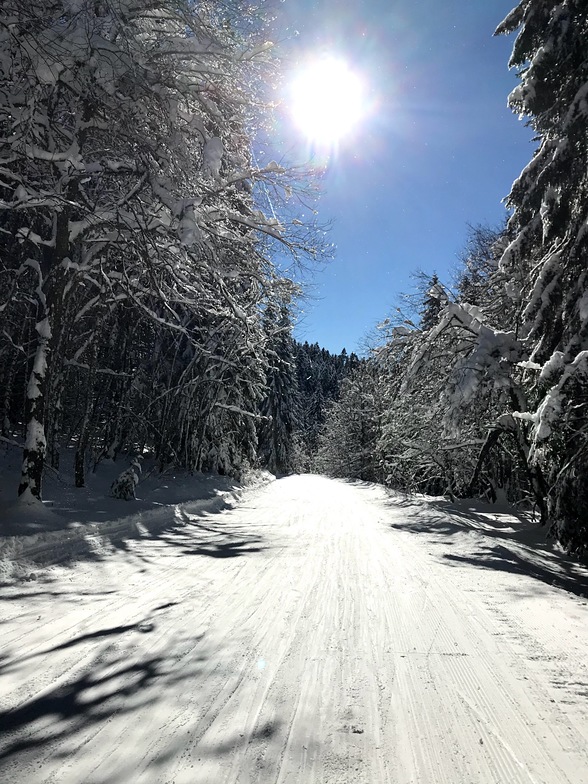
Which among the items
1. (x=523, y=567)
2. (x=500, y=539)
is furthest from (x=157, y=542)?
(x=500, y=539)

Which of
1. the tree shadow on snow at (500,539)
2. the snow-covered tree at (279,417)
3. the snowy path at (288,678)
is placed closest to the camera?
the snowy path at (288,678)

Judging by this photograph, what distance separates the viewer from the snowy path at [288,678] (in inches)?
88.7

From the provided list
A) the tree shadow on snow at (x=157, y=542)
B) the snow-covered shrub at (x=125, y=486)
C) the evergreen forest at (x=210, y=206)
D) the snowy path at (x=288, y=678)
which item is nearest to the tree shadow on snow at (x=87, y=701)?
the snowy path at (x=288, y=678)

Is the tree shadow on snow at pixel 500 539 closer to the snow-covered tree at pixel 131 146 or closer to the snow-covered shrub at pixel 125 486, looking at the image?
the snow-covered tree at pixel 131 146

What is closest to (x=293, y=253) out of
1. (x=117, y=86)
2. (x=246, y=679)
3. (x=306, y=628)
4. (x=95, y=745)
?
(x=117, y=86)

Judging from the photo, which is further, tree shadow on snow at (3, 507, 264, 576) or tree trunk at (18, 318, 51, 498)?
tree trunk at (18, 318, 51, 498)

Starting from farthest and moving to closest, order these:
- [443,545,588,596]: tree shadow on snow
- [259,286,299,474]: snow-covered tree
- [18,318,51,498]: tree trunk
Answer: [259,286,299,474]: snow-covered tree, [18,318,51,498]: tree trunk, [443,545,588,596]: tree shadow on snow

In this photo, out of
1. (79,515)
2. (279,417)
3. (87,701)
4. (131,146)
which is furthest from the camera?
(279,417)

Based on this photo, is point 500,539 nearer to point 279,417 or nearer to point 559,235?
point 559,235

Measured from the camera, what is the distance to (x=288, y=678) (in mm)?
3109

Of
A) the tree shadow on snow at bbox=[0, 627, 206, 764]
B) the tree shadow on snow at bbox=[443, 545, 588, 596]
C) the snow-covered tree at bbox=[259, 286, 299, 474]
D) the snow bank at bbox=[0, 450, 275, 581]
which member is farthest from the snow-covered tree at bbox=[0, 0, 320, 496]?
the snow-covered tree at bbox=[259, 286, 299, 474]

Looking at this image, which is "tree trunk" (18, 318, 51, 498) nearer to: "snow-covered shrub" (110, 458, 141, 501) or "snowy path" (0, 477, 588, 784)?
"snowy path" (0, 477, 588, 784)

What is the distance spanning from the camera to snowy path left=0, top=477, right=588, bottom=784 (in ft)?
7.39

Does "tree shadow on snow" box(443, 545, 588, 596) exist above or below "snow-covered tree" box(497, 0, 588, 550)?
below
